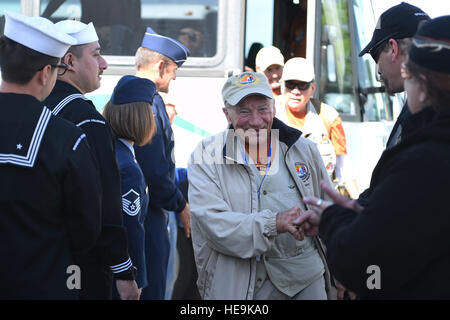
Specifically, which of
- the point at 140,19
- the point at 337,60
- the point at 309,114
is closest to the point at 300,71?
the point at 309,114

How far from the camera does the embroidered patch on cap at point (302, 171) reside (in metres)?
3.52

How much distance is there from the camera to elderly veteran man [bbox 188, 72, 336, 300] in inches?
129

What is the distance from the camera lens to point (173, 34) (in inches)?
235

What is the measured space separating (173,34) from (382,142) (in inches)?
91.6

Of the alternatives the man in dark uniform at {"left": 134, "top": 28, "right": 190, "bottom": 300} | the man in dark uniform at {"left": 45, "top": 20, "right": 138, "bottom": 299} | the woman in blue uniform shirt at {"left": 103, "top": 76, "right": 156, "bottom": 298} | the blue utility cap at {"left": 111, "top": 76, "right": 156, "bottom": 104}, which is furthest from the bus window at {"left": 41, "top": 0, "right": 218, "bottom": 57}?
the man in dark uniform at {"left": 45, "top": 20, "right": 138, "bottom": 299}

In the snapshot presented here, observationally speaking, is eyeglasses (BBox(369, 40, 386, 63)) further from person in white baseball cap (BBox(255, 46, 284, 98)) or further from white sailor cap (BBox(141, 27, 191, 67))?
person in white baseball cap (BBox(255, 46, 284, 98))

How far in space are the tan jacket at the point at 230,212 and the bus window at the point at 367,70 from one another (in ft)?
11.1

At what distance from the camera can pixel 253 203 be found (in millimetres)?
3387

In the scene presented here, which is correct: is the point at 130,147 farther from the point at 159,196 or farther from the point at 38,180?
the point at 38,180

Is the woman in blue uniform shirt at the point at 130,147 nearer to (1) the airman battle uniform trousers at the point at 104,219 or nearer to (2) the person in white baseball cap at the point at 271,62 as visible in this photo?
(1) the airman battle uniform trousers at the point at 104,219

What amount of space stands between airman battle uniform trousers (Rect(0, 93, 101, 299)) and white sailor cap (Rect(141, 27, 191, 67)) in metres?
2.60

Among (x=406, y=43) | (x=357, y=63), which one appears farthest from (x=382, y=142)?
(x=406, y=43)

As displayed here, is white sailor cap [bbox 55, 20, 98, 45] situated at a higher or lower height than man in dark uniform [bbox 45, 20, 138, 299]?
higher
